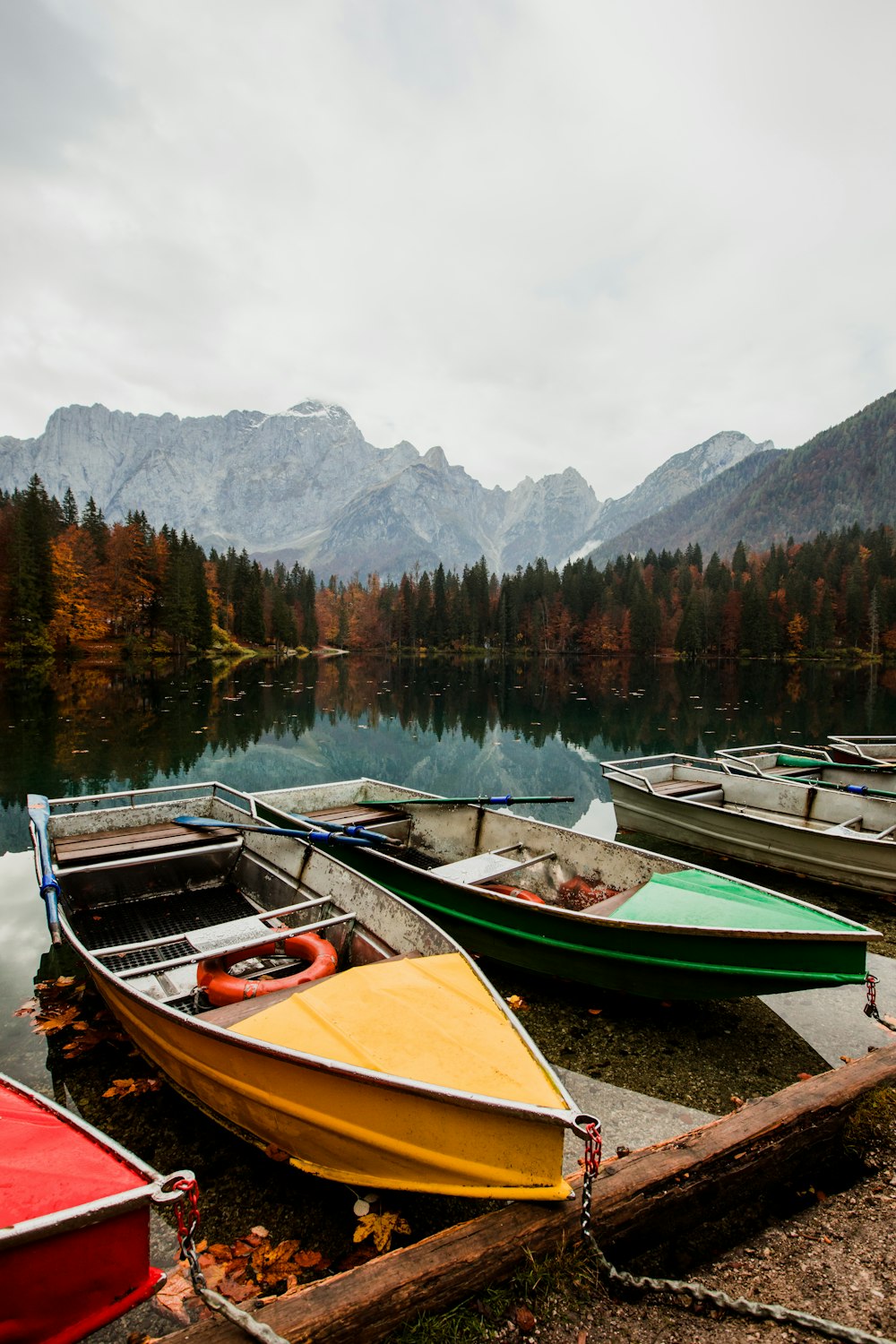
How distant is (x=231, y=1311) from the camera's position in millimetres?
2582

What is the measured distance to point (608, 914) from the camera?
6.64 meters

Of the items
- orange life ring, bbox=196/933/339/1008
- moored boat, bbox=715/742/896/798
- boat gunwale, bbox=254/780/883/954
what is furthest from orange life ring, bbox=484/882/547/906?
moored boat, bbox=715/742/896/798

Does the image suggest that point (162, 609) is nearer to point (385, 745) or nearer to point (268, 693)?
point (268, 693)

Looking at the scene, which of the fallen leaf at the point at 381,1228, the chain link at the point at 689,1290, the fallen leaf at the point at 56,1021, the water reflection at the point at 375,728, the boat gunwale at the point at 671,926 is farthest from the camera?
the water reflection at the point at 375,728

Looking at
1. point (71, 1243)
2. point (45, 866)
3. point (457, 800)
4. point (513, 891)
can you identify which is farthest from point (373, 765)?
point (71, 1243)

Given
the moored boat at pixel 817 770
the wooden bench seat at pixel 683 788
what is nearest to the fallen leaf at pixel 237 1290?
the wooden bench seat at pixel 683 788

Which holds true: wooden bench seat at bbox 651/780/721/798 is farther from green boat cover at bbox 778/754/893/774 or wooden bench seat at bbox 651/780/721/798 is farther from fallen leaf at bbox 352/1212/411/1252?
fallen leaf at bbox 352/1212/411/1252

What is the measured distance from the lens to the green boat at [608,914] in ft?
18.9

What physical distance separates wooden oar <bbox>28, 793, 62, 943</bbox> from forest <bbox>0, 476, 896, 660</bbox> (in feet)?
204

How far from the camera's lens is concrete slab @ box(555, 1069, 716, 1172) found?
16.2ft

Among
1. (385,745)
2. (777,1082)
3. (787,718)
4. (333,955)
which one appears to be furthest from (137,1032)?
(787,718)

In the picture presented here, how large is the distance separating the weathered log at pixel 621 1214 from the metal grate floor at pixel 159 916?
17.8ft

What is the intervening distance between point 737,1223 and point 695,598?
11771cm

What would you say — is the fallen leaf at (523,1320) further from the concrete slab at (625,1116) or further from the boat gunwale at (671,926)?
the boat gunwale at (671,926)
